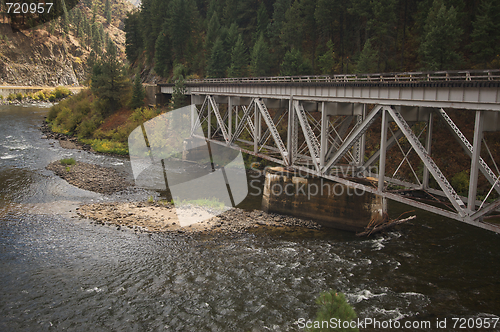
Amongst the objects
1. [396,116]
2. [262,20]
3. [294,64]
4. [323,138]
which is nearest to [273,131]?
[323,138]

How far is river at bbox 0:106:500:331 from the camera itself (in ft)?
47.1

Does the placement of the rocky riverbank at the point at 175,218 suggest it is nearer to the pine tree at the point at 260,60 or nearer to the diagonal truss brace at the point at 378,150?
the diagonal truss brace at the point at 378,150

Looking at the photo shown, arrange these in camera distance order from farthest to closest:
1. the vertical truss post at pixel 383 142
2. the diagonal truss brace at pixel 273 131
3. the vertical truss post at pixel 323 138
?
the diagonal truss brace at pixel 273 131
the vertical truss post at pixel 323 138
the vertical truss post at pixel 383 142

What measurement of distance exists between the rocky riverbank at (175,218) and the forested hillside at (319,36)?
22606 mm

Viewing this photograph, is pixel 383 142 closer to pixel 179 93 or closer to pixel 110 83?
pixel 179 93

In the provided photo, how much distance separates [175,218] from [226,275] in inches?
353

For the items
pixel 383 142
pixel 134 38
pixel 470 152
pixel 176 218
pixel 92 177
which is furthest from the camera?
pixel 134 38

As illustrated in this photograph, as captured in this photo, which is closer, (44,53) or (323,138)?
(323,138)

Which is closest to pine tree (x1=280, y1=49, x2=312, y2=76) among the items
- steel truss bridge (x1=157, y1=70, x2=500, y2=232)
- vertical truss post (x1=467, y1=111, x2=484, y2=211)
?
steel truss bridge (x1=157, y1=70, x2=500, y2=232)

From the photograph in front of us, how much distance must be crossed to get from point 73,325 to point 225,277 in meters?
6.88

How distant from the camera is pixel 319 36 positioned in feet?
202

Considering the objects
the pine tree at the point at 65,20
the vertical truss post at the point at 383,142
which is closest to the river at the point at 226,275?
the vertical truss post at the point at 383,142

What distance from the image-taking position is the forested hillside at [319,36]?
34.8 m

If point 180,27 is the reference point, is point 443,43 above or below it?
below
